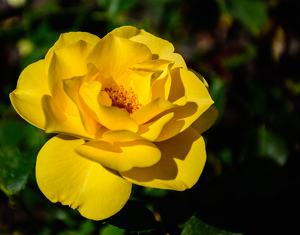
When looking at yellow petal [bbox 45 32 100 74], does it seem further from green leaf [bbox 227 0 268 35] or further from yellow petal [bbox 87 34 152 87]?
green leaf [bbox 227 0 268 35]

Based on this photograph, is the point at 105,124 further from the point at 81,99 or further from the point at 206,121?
the point at 206,121

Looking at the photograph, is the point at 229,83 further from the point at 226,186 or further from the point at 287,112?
the point at 226,186

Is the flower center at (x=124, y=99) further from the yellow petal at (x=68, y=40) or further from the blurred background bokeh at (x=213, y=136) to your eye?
the blurred background bokeh at (x=213, y=136)

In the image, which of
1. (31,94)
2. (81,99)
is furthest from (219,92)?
(31,94)

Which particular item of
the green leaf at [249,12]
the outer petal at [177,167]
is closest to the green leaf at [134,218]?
the outer petal at [177,167]

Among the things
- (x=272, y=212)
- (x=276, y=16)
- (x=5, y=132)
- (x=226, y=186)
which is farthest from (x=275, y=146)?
(x=5, y=132)

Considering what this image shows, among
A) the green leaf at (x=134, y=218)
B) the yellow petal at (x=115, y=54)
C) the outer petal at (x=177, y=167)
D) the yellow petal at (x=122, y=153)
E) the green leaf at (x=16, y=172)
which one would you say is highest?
the yellow petal at (x=115, y=54)
